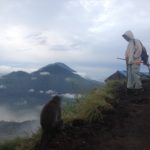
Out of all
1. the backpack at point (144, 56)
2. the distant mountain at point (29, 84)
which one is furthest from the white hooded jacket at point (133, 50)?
the distant mountain at point (29, 84)

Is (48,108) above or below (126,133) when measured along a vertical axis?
above

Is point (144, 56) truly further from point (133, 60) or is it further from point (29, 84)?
point (29, 84)

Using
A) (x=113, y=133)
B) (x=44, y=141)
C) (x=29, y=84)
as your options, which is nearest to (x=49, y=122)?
(x=44, y=141)

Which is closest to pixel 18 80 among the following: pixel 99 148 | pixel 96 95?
pixel 96 95

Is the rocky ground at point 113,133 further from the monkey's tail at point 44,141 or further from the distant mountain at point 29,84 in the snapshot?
the distant mountain at point 29,84

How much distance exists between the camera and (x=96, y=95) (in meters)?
14.3

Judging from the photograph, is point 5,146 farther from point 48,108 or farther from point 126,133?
point 126,133

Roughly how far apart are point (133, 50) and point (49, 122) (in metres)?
6.46

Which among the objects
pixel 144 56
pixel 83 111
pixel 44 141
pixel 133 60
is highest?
pixel 144 56

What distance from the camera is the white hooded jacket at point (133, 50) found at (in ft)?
53.9

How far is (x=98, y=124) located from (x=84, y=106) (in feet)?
3.42

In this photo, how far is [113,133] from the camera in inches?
456

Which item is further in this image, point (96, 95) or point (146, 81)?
point (146, 81)

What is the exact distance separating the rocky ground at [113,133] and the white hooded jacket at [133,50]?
2798mm
